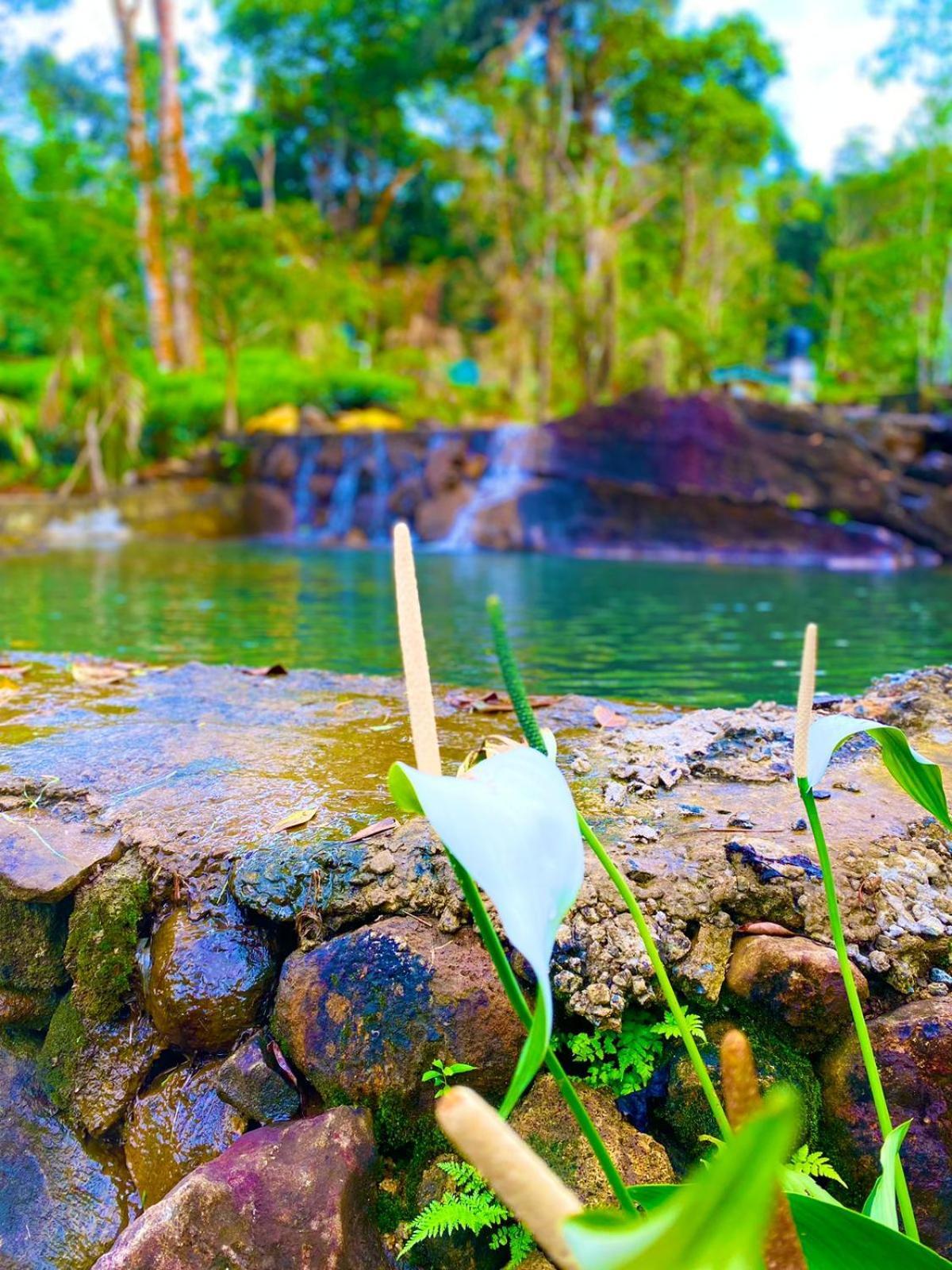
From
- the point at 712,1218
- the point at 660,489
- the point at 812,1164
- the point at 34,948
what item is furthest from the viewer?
the point at 660,489

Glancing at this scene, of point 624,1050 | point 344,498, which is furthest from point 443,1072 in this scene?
point 344,498

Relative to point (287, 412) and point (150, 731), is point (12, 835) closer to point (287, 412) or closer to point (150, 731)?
point (150, 731)

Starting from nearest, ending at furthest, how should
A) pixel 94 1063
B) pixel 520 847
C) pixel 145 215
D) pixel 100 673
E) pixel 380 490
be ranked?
pixel 520 847, pixel 94 1063, pixel 100 673, pixel 380 490, pixel 145 215

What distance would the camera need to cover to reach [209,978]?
217 centimetres

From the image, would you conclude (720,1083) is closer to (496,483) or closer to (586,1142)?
(586,1142)

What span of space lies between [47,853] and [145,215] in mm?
29411

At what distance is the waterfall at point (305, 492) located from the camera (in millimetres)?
20281

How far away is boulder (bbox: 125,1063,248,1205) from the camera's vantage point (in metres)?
2.08

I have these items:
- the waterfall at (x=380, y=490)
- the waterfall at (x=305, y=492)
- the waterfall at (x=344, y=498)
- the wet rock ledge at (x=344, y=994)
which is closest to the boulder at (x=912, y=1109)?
the wet rock ledge at (x=344, y=994)

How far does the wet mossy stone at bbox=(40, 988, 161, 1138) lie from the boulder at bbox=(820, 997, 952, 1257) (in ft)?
5.09

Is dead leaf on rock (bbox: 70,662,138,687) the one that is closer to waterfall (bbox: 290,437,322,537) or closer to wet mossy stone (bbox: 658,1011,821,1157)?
wet mossy stone (bbox: 658,1011,821,1157)

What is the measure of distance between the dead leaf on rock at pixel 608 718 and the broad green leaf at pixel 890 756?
7.16 ft

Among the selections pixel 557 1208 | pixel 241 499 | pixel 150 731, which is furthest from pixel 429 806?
pixel 241 499

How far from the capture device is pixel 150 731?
3439mm
